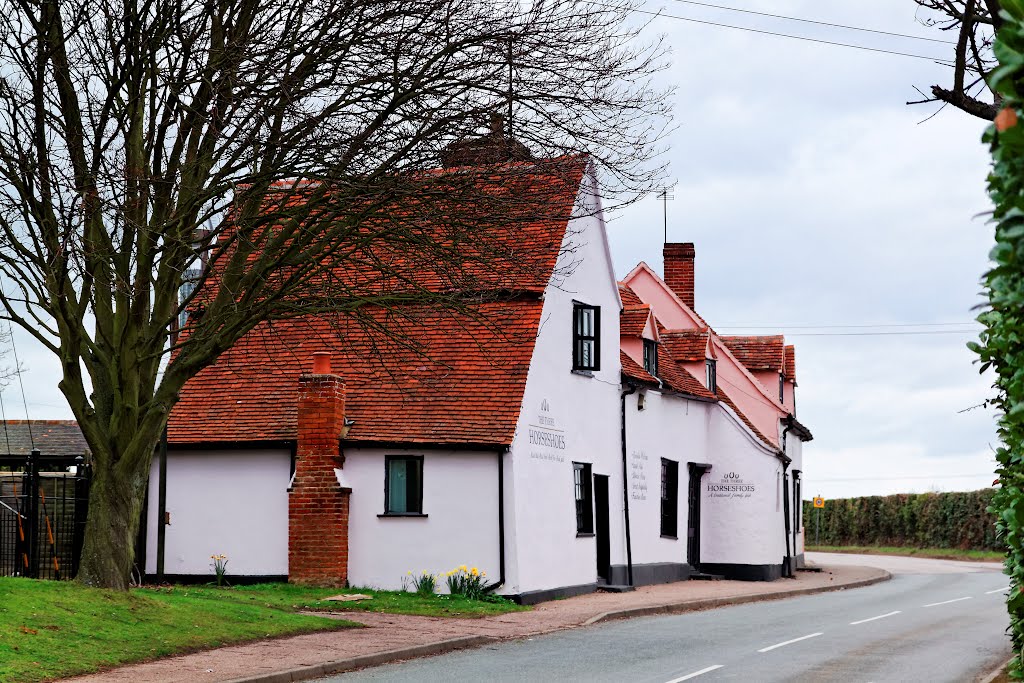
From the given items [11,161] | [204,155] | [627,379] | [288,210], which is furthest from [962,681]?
[627,379]

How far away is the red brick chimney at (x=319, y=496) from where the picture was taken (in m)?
23.6

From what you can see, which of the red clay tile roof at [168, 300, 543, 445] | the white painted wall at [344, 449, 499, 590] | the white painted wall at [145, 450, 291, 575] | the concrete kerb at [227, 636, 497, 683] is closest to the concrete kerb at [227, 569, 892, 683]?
the concrete kerb at [227, 636, 497, 683]

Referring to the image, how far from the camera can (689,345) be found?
36.1m

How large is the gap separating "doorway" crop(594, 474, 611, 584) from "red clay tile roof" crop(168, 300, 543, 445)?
5041mm

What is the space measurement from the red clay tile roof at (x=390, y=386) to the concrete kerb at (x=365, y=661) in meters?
6.53

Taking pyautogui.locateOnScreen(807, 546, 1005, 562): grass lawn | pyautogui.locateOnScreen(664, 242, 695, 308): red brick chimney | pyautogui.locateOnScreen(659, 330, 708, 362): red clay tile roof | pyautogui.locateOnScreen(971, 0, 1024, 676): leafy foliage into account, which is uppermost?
pyautogui.locateOnScreen(664, 242, 695, 308): red brick chimney

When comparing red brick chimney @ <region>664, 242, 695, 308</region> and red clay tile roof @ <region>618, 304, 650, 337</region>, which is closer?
red clay tile roof @ <region>618, 304, 650, 337</region>

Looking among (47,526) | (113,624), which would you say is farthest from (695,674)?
(47,526)

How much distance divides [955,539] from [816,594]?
2929 cm

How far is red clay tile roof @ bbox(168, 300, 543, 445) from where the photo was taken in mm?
23719

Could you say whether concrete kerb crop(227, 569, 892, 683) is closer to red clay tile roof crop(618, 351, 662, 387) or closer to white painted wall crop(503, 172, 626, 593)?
white painted wall crop(503, 172, 626, 593)

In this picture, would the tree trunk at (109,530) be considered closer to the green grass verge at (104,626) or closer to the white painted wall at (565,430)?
the green grass verge at (104,626)

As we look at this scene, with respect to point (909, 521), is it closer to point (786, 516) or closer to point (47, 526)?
point (786, 516)

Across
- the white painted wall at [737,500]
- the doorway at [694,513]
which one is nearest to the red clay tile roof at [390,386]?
the doorway at [694,513]
